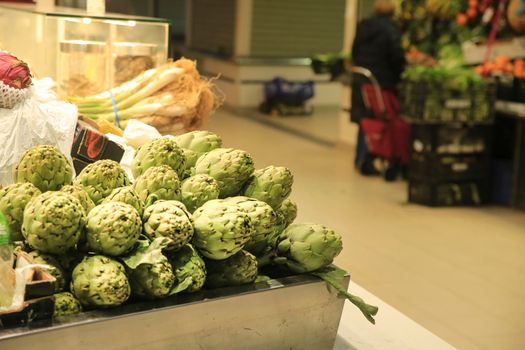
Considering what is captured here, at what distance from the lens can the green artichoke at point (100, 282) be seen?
4.62 feet

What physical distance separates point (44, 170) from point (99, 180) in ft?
0.43

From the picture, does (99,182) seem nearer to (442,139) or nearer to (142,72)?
(142,72)

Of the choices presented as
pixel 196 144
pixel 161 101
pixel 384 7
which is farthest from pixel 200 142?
pixel 384 7

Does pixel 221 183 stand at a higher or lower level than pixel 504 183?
higher

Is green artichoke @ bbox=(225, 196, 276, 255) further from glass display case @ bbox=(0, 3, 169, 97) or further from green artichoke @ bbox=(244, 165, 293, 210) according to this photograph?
glass display case @ bbox=(0, 3, 169, 97)

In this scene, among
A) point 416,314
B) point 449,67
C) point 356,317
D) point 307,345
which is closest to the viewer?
point 307,345

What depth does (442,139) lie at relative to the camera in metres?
7.07

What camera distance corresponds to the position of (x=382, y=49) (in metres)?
8.20

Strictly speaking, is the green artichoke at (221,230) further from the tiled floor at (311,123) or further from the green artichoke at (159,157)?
the tiled floor at (311,123)

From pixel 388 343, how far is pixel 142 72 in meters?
1.87

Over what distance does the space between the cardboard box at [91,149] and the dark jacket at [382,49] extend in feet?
20.5

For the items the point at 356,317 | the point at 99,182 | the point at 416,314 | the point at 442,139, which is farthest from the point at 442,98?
the point at 99,182

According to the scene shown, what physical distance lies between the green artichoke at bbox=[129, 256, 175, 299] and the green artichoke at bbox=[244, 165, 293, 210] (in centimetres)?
35

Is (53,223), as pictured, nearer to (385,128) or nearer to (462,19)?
(385,128)
